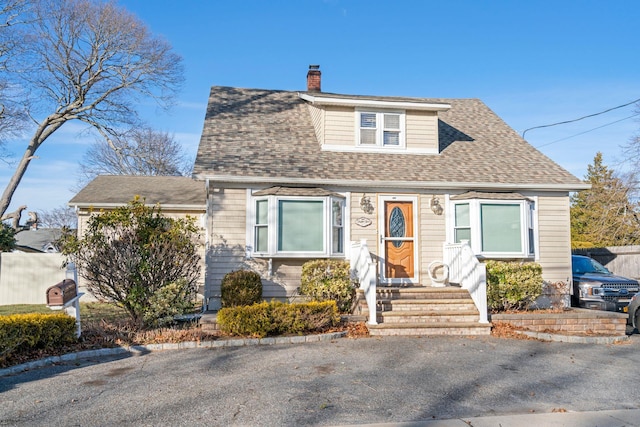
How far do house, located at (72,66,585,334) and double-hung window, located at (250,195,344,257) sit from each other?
0.02 metres

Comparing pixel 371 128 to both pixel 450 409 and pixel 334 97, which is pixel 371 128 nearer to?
pixel 334 97

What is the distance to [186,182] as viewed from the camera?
21.4m

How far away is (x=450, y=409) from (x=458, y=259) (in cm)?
691

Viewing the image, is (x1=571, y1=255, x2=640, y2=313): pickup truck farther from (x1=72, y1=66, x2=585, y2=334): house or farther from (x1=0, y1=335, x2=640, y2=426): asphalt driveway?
(x1=0, y1=335, x2=640, y2=426): asphalt driveway

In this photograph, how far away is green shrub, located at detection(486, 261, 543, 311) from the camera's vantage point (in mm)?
11492

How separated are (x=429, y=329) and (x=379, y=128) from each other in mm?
5972

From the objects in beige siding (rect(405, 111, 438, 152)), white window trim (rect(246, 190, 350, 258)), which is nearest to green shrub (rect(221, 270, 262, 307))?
white window trim (rect(246, 190, 350, 258))

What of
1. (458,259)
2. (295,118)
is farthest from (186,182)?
(458,259)

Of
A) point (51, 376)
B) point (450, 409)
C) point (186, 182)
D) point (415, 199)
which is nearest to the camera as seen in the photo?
point (450, 409)

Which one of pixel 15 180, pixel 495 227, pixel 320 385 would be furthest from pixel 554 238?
pixel 15 180

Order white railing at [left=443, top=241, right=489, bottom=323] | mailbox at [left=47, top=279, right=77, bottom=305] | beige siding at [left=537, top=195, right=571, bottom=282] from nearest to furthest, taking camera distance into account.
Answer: mailbox at [left=47, top=279, right=77, bottom=305]
white railing at [left=443, top=241, right=489, bottom=323]
beige siding at [left=537, top=195, right=571, bottom=282]

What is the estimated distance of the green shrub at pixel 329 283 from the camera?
11172mm

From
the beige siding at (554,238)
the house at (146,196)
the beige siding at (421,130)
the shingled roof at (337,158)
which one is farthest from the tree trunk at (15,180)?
the beige siding at (554,238)

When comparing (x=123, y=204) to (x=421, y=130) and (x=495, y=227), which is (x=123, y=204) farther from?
(x=495, y=227)
